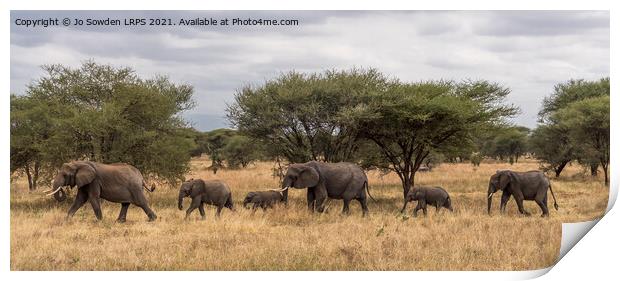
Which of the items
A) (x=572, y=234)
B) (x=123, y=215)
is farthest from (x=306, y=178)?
(x=572, y=234)

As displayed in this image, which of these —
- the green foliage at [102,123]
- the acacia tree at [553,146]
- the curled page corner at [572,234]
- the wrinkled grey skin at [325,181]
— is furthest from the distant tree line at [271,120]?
the acacia tree at [553,146]

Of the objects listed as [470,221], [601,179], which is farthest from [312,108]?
[601,179]

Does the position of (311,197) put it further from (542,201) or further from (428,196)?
(542,201)

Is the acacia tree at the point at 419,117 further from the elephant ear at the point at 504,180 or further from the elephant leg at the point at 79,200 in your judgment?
the elephant leg at the point at 79,200

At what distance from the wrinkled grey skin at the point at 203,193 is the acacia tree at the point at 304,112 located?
7309mm

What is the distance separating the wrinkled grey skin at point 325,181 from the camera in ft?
67.4

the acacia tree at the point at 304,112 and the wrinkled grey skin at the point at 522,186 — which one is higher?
the acacia tree at the point at 304,112

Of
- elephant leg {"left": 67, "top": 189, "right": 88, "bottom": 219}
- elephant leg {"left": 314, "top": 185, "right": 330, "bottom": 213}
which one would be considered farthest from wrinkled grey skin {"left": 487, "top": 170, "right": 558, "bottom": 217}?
elephant leg {"left": 67, "top": 189, "right": 88, "bottom": 219}

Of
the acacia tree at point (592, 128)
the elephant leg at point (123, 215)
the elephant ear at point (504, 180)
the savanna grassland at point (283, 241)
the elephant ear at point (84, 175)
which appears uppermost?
the acacia tree at point (592, 128)

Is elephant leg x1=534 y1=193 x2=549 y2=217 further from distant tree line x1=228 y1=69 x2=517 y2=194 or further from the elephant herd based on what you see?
distant tree line x1=228 y1=69 x2=517 y2=194

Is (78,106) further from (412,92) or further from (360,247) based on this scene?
(360,247)

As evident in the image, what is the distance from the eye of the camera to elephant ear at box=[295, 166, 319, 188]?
67.3 ft

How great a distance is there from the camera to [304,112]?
2636cm

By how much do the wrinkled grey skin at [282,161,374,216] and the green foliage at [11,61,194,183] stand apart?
6460 millimetres
